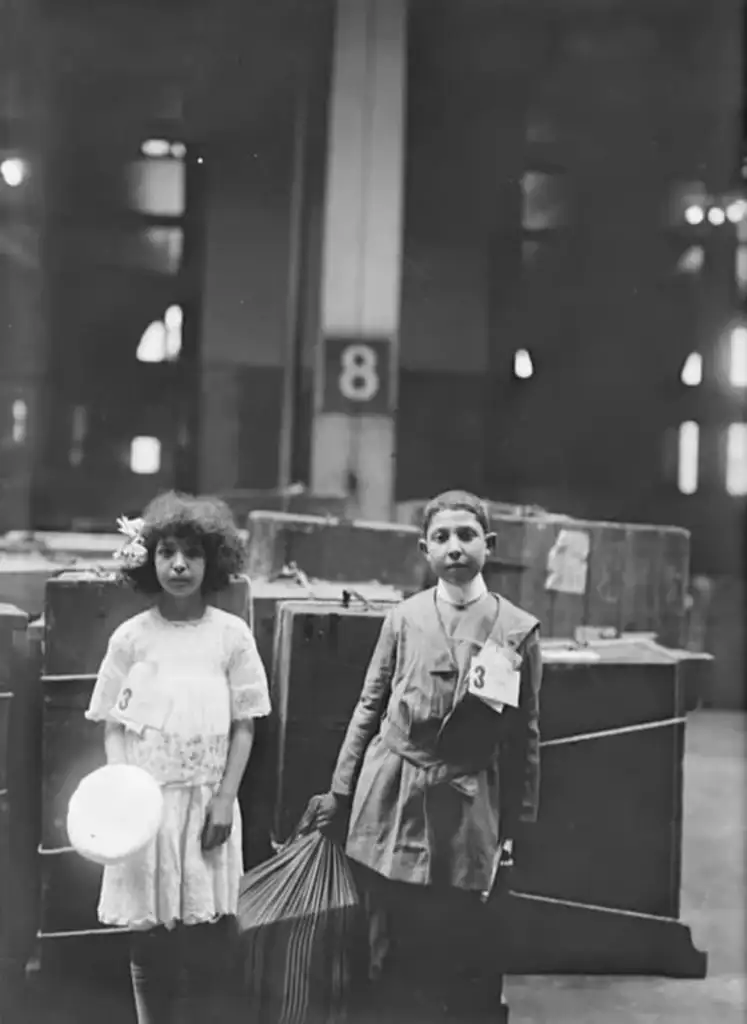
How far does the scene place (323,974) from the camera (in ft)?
7.39

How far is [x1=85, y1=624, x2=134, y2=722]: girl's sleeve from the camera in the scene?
2082 millimetres

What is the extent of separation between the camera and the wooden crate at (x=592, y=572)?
2.39 metres

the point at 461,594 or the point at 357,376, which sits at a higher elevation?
the point at 357,376

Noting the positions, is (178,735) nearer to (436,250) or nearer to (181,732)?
(181,732)

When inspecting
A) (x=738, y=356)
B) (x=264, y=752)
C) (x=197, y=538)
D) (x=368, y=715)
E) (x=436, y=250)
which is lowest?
(x=264, y=752)

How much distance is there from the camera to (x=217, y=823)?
6.68ft

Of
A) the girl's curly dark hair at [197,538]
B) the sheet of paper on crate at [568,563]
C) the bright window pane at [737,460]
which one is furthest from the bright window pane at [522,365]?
the girl's curly dark hair at [197,538]

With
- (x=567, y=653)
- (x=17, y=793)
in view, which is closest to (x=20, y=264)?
(x=17, y=793)

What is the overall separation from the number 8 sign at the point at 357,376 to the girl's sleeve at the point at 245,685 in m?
0.69

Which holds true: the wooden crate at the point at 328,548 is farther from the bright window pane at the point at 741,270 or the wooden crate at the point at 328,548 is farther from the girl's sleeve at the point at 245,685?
the bright window pane at the point at 741,270

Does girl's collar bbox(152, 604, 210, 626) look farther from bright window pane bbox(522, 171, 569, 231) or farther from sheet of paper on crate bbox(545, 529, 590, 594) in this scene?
bright window pane bbox(522, 171, 569, 231)

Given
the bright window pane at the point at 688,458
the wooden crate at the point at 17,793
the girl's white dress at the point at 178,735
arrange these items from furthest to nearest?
the bright window pane at the point at 688,458, the wooden crate at the point at 17,793, the girl's white dress at the point at 178,735

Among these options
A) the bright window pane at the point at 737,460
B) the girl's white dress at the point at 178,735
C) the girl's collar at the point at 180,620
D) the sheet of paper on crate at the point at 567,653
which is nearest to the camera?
the girl's white dress at the point at 178,735

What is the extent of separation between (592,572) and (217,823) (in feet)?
3.64
